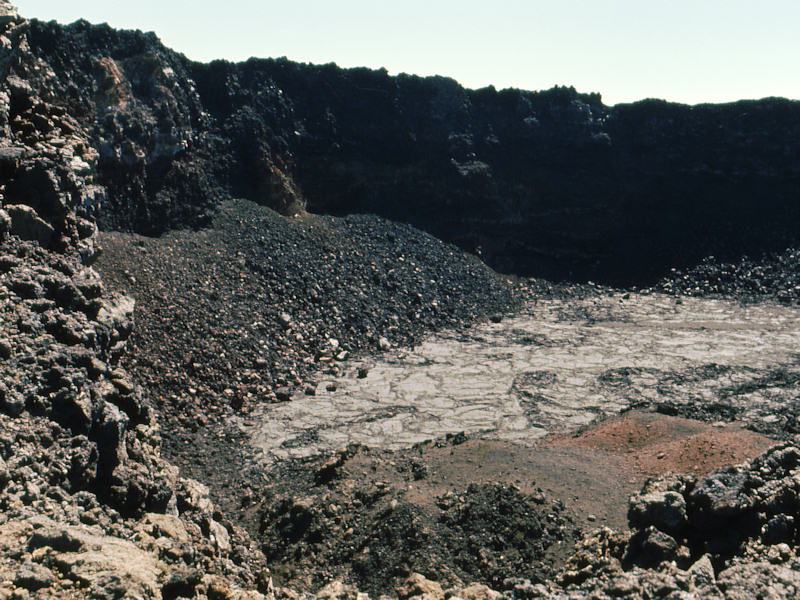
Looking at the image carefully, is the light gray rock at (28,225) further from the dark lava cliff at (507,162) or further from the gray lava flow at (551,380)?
the dark lava cliff at (507,162)

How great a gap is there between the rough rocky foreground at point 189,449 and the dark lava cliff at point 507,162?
3.26 m

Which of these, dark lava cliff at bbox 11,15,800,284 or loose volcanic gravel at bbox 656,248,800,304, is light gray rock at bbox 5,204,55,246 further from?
loose volcanic gravel at bbox 656,248,800,304

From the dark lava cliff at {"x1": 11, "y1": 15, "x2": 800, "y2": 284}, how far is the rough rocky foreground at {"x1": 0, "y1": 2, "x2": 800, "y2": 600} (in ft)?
10.7

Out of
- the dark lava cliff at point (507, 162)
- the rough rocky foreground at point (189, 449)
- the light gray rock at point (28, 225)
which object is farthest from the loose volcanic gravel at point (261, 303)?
the light gray rock at point (28, 225)

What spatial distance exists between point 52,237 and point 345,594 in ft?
21.9

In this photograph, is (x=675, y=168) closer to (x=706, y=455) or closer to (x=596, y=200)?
(x=596, y=200)

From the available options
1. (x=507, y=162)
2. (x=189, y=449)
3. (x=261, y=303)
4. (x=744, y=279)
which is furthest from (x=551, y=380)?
(x=507, y=162)

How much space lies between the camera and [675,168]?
2967 cm

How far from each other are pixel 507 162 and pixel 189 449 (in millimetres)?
20979

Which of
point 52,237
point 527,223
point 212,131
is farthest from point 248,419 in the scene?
point 527,223

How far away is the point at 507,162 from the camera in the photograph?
A: 29.2 metres

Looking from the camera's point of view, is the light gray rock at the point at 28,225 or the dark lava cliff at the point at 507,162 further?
the dark lava cliff at the point at 507,162

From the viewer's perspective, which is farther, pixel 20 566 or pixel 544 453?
pixel 544 453

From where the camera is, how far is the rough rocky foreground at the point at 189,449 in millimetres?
5258
